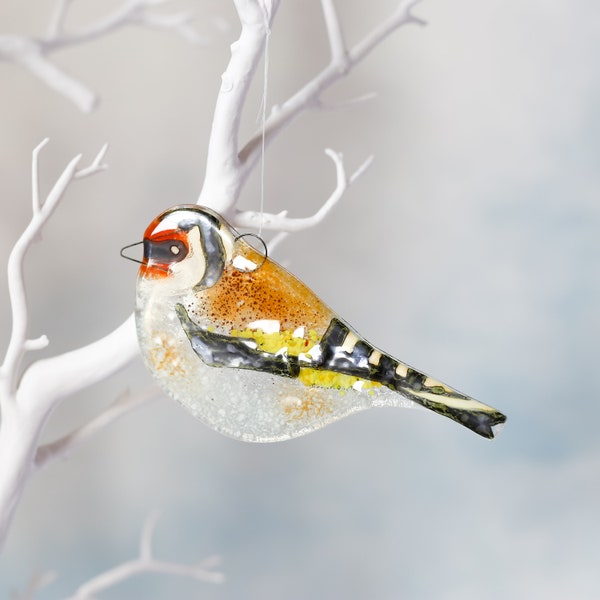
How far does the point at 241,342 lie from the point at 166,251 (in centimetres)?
13

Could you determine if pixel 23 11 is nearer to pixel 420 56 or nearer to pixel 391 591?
pixel 420 56

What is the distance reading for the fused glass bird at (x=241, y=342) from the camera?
0.85m

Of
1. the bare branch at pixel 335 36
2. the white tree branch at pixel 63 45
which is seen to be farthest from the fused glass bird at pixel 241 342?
the bare branch at pixel 335 36

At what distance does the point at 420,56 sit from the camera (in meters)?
1.69

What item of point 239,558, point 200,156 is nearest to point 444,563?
point 239,558

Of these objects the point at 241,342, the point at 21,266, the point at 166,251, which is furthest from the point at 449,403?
the point at 21,266

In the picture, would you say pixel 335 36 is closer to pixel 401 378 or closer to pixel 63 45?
pixel 63 45

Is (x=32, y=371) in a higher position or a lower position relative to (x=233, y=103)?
lower

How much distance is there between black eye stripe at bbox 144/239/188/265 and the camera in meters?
0.86

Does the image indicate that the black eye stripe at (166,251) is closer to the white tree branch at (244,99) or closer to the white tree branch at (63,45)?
the white tree branch at (63,45)

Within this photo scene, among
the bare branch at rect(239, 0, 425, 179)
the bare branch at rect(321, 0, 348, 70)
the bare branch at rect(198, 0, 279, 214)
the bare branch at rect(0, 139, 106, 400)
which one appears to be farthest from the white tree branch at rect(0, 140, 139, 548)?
the bare branch at rect(321, 0, 348, 70)

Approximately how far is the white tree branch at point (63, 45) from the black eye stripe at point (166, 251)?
0.17 meters

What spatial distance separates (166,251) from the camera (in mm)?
867

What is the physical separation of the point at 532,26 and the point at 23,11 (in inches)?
41.1
